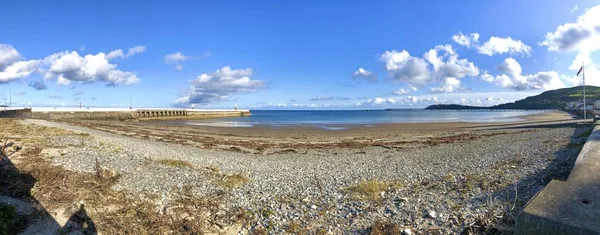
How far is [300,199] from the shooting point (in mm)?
8469

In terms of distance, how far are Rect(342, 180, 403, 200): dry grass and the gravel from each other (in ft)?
0.54

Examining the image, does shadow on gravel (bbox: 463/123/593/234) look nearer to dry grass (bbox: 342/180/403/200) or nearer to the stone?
the stone

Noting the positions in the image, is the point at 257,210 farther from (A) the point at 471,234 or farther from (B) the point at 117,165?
(B) the point at 117,165

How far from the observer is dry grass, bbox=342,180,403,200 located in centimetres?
850

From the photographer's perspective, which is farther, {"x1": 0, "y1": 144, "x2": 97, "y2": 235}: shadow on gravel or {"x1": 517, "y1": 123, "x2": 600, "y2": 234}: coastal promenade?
{"x1": 0, "y1": 144, "x2": 97, "y2": 235}: shadow on gravel

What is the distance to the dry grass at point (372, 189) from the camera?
8.50 metres

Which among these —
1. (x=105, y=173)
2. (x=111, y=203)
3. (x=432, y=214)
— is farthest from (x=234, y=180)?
(x=432, y=214)

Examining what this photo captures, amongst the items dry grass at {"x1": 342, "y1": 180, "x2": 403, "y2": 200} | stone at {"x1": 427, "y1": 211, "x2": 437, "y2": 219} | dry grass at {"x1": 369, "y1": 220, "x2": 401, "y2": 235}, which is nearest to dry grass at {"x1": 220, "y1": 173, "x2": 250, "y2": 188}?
dry grass at {"x1": 342, "y1": 180, "x2": 403, "y2": 200}

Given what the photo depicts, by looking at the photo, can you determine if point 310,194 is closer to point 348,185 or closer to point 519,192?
point 348,185

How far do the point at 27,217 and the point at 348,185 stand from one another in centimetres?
780

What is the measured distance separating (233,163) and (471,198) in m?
9.87

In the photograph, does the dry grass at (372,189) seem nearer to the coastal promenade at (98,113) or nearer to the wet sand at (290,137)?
the wet sand at (290,137)

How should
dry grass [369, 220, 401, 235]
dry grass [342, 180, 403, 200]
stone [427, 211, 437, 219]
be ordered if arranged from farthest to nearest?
dry grass [342, 180, 403, 200], stone [427, 211, 437, 219], dry grass [369, 220, 401, 235]

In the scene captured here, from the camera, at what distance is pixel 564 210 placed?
461 centimetres
